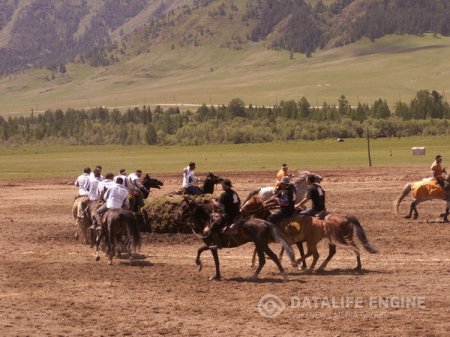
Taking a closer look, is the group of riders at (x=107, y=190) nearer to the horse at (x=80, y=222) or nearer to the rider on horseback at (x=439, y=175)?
the horse at (x=80, y=222)

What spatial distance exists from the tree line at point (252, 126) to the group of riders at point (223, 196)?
228 ft

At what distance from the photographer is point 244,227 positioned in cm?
2020

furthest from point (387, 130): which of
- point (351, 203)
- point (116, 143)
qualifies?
point (351, 203)

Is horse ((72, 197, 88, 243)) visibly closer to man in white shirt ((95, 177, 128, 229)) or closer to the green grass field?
man in white shirt ((95, 177, 128, 229))

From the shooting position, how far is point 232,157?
7356 cm

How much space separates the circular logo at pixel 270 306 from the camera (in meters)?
16.9

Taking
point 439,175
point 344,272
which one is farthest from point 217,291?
point 439,175

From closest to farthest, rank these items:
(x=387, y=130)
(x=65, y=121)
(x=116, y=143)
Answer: (x=387, y=130) < (x=116, y=143) < (x=65, y=121)

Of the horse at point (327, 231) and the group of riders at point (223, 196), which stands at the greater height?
the group of riders at point (223, 196)

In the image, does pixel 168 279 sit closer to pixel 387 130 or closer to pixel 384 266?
pixel 384 266

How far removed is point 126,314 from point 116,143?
94.8 m

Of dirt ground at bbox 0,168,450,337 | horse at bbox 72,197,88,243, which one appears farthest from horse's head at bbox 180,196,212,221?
horse at bbox 72,197,88,243

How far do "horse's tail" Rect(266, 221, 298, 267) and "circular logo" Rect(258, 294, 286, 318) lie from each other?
1602 millimetres

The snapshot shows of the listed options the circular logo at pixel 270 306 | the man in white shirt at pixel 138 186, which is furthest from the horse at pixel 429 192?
the circular logo at pixel 270 306
